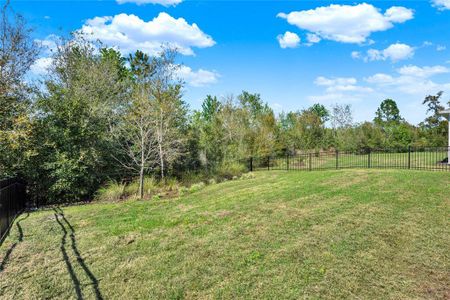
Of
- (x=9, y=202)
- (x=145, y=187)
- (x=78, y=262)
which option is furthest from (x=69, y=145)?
(x=78, y=262)

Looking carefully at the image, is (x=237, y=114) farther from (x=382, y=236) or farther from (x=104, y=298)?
(x=104, y=298)

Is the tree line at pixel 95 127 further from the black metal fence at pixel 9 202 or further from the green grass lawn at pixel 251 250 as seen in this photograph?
the green grass lawn at pixel 251 250

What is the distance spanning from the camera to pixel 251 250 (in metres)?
4.21

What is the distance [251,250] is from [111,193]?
7264mm

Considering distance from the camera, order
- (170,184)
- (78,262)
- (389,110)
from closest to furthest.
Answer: (78,262), (170,184), (389,110)

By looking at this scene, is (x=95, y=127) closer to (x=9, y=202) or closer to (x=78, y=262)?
(x=9, y=202)

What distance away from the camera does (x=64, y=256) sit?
4387 millimetres

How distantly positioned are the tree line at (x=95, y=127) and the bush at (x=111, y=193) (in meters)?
0.41

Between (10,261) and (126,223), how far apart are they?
2068 mm

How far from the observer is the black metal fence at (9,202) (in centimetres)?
566

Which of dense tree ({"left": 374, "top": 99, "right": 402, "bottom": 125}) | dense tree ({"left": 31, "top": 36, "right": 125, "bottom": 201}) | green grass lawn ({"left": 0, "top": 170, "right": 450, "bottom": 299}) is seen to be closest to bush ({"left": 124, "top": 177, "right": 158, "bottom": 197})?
dense tree ({"left": 31, "top": 36, "right": 125, "bottom": 201})

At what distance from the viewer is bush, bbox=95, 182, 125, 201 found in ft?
32.7

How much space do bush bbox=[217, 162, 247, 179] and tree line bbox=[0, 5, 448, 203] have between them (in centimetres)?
13

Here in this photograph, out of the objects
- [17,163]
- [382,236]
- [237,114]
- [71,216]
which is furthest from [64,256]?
[237,114]
